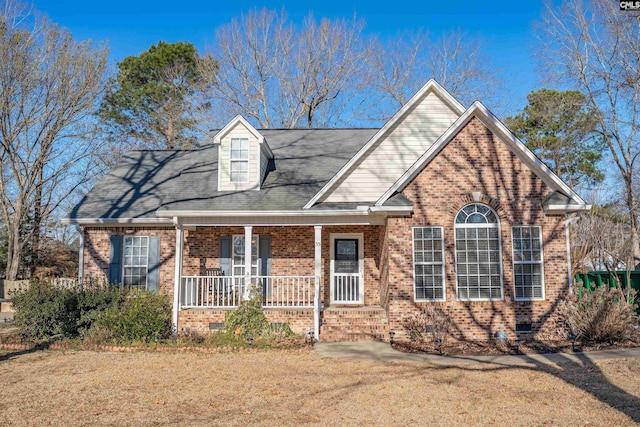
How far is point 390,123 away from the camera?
1461 cm

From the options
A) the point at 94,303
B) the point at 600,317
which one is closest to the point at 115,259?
the point at 94,303

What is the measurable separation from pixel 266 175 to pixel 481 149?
664cm

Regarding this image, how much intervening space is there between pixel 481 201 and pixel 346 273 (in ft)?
15.3

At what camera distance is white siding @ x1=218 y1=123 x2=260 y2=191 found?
15.1 meters

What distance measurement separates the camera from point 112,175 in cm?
1739

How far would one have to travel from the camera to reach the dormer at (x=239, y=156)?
1516 centimetres

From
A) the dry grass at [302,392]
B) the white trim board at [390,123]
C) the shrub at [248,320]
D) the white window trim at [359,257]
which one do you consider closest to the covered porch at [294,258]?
the white window trim at [359,257]

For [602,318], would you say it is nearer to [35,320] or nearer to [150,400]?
[150,400]

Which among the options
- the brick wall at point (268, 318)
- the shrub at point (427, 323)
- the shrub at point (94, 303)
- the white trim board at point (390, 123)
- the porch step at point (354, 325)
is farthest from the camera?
the white trim board at point (390, 123)

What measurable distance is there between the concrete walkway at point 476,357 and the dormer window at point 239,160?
6239 mm

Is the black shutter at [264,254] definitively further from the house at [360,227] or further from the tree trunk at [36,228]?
the tree trunk at [36,228]

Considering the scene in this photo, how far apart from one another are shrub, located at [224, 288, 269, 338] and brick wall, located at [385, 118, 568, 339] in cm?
310

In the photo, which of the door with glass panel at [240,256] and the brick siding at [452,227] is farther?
the door with glass panel at [240,256]

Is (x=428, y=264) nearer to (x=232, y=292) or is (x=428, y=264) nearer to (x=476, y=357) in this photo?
(x=476, y=357)
